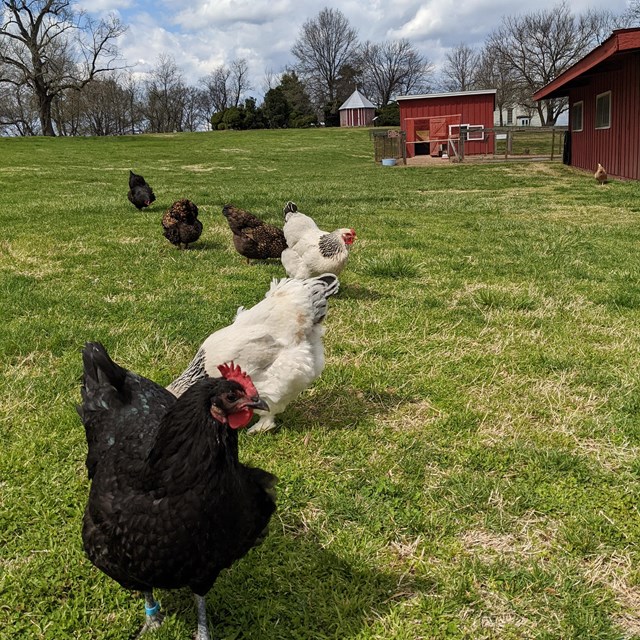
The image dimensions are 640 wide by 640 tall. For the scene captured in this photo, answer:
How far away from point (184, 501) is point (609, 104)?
19.2m

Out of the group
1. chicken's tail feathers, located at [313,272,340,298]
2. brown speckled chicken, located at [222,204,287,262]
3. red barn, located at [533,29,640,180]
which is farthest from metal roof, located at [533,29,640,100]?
chicken's tail feathers, located at [313,272,340,298]

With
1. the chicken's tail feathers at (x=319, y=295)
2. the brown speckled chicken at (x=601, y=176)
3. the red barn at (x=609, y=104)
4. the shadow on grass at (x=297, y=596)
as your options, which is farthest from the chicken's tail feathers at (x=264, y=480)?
the brown speckled chicken at (x=601, y=176)

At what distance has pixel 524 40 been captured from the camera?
56.2m

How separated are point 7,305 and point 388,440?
166 inches

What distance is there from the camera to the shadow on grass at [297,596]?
2.20 m

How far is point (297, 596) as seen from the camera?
2336 mm

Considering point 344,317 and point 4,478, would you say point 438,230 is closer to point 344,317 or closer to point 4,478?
point 344,317

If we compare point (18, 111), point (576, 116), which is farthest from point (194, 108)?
point (576, 116)

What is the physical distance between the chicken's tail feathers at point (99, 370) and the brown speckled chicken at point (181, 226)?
18.9ft

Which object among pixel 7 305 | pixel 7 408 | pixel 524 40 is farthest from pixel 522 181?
pixel 524 40

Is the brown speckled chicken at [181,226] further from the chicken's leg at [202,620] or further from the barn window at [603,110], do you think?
the barn window at [603,110]

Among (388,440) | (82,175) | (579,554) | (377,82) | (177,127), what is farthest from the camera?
(377,82)

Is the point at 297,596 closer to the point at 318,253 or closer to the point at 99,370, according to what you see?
the point at 99,370

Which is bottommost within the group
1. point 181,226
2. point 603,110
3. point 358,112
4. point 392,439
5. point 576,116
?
point 392,439
